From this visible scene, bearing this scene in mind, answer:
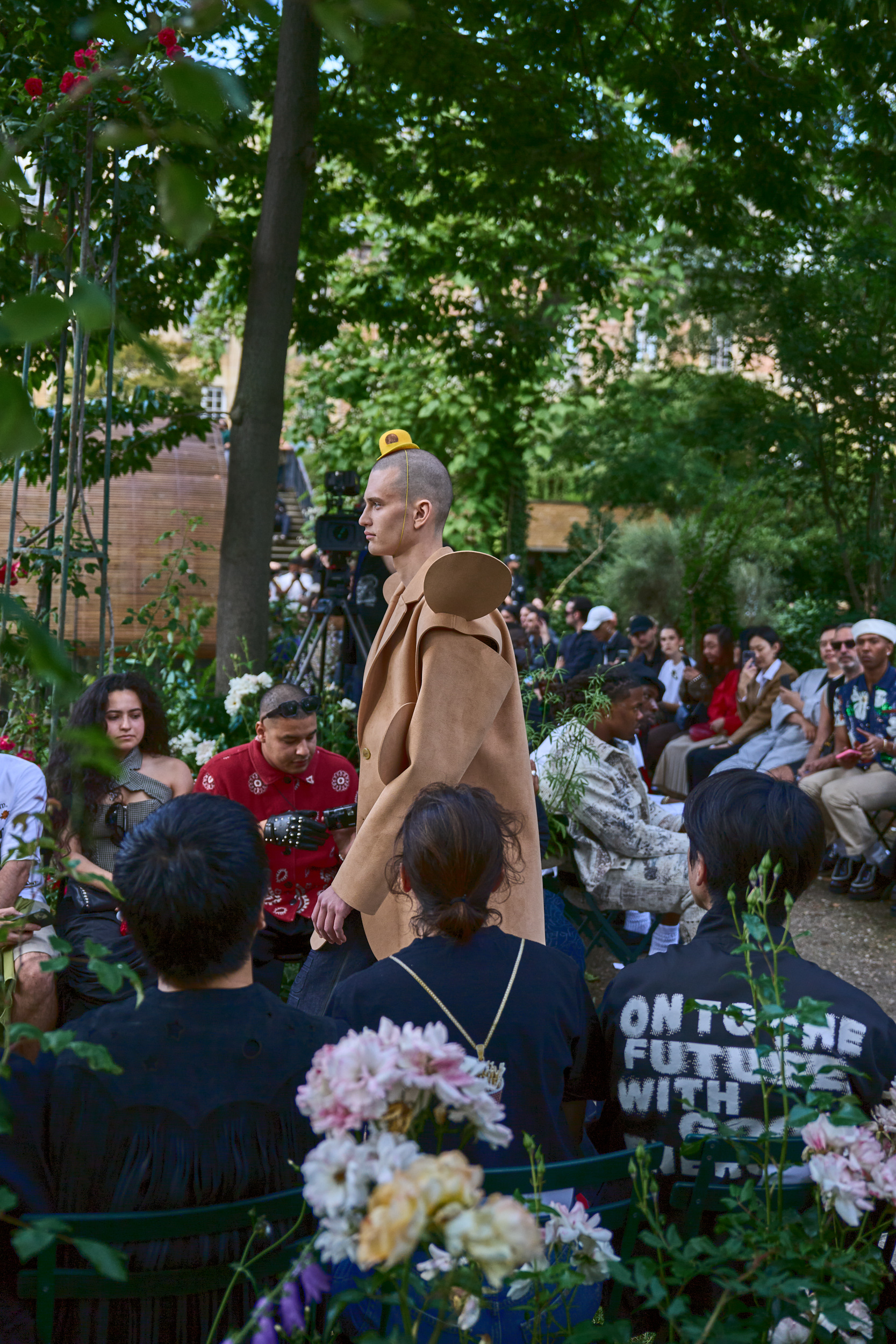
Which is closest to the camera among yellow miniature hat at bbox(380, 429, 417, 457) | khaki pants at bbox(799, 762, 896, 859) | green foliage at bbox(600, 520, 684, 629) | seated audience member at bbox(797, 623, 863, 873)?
yellow miniature hat at bbox(380, 429, 417, 457)

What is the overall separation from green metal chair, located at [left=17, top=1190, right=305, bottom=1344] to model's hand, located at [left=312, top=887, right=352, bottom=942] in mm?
885

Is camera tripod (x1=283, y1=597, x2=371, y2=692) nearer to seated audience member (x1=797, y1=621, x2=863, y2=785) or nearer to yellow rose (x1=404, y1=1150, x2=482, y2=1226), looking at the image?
seated audience member (x1=797, y1=621, x2=863, y2=785)

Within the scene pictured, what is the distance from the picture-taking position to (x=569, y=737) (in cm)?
432

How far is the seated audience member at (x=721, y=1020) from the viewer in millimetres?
1777

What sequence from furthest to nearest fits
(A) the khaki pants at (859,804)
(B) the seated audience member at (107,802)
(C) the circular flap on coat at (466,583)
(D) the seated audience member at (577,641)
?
(D) the seated audience member at (577,641), (A) the khaki pants at (859,804), (B) the seated audience member at (107,802), (C) the circular flap on coat at (466,583)

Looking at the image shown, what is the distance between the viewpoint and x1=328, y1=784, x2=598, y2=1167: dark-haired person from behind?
1.80 meters

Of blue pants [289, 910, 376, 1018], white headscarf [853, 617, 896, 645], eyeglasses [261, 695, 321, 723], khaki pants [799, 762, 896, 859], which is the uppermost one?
white headscarf [853, 617, 896, 645]

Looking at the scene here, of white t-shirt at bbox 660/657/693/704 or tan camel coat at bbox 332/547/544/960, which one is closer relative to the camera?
tan camel coat at bbox 332/547/544/960

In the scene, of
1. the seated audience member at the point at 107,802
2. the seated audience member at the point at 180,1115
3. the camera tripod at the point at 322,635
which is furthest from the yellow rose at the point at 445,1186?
the camera tripod at the point at 322,635

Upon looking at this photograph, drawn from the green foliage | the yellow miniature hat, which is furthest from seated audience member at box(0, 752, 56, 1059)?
the green foliage

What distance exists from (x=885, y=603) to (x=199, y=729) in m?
7.39

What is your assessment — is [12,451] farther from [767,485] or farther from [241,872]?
[767,485]

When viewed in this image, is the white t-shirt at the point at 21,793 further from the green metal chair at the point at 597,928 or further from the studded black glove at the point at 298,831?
the green metal chair at the point at 597,928

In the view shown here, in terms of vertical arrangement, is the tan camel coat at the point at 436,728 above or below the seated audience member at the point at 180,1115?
above
